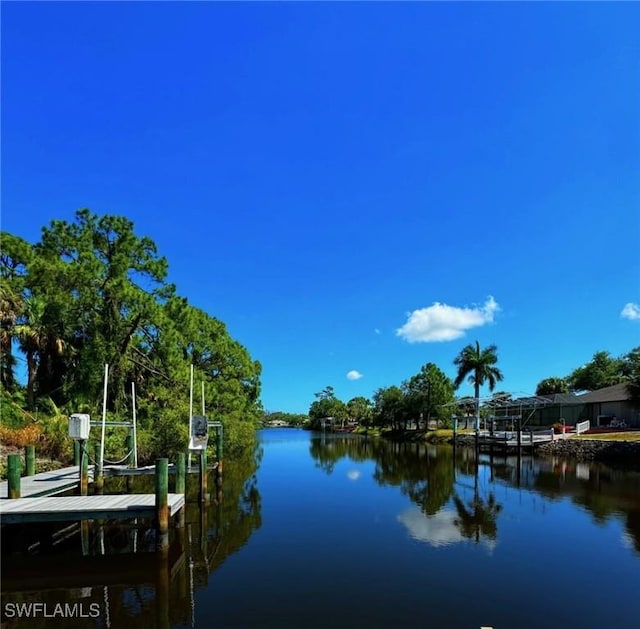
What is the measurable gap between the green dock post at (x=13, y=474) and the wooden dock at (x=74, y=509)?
0.74 ft

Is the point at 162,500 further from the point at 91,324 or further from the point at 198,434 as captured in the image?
the point at 91,324

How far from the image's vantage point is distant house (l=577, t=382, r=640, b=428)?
4262 cm

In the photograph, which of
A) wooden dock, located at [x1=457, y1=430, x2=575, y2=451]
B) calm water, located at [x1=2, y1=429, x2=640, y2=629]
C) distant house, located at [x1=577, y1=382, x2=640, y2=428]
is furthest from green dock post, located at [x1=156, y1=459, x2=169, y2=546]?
distant house, located at [x1=577, y1=382, x2=640, y2=428]

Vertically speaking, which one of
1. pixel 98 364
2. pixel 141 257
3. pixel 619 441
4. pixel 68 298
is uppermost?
pixel 141 257

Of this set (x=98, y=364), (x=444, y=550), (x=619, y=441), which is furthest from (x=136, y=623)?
(x=619, y=441)

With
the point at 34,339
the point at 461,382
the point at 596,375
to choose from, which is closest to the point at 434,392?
the point at 461,382

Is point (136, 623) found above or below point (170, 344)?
below

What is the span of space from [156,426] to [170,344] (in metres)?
4.44

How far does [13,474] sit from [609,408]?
49641mm

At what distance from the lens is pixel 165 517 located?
10195 millimetres

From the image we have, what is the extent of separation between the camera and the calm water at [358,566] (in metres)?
8.20

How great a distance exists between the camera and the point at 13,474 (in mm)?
10922

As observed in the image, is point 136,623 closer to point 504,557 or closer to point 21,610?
point 21,610

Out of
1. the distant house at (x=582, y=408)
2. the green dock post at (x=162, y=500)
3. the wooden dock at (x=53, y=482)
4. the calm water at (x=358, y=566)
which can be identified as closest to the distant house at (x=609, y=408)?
the distant house at (x=582, y=408)
